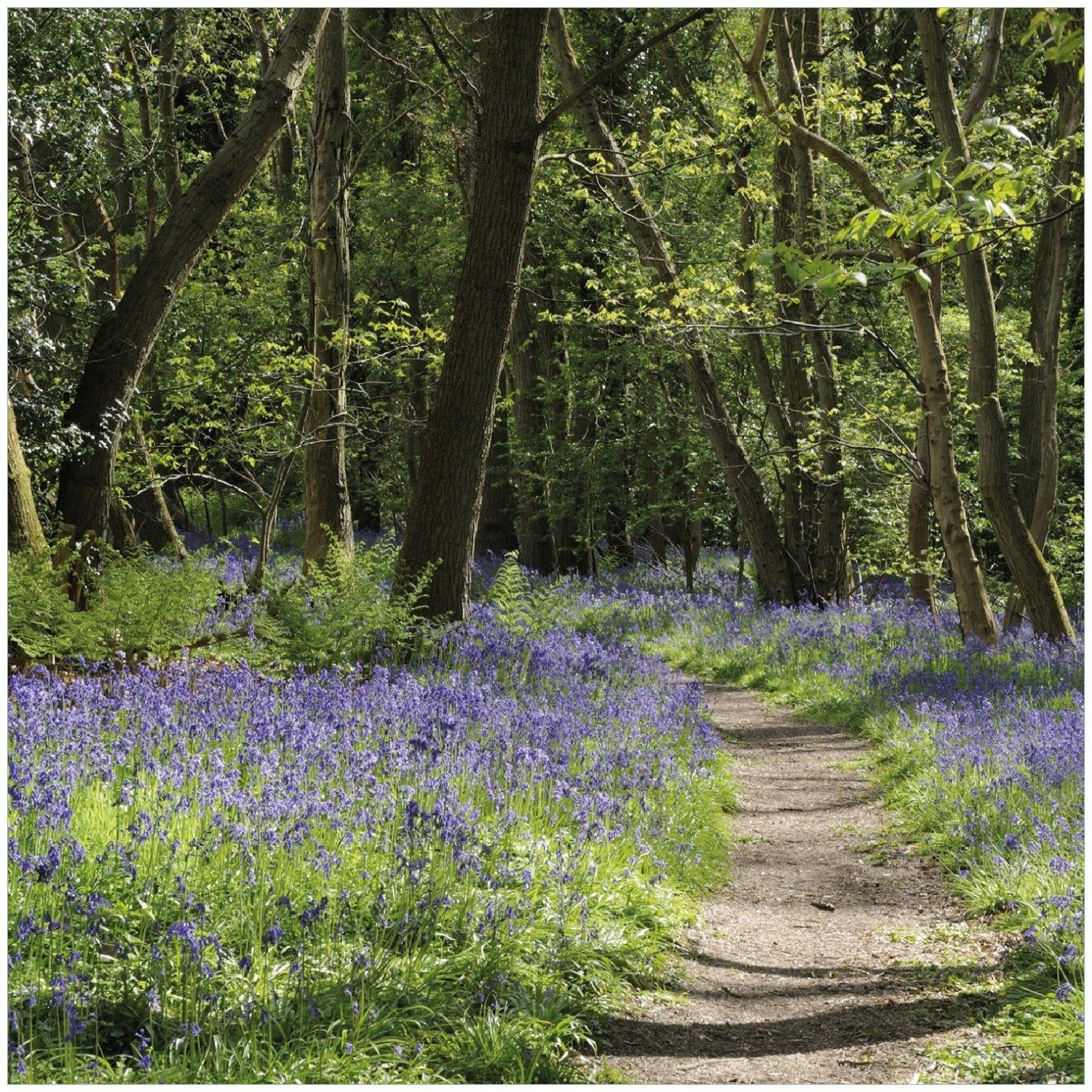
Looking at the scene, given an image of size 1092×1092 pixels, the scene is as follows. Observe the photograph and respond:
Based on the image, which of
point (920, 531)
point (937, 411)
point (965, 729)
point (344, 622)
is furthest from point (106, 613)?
point (920, 531)

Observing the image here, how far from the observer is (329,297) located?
13.8 meters

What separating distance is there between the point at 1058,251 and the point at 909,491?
19.6 feet

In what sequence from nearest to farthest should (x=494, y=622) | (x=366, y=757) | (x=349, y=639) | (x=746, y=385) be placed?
(x=366, y=757), (x=349, y=639), (x=494, y=622), (x=746, y=385)

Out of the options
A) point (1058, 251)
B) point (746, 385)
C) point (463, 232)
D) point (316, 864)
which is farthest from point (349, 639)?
point (746, 385)

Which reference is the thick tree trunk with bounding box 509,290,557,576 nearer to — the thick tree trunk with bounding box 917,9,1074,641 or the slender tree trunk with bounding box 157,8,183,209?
the slender tree trunk with bounding box 157,8,183,209

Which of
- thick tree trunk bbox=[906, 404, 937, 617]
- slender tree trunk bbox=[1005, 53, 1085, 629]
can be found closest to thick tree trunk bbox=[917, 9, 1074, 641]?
slender tree trunk bbox=[1005, 53, 1085, 629]

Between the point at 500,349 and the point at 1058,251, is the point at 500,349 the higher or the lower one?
the lower one

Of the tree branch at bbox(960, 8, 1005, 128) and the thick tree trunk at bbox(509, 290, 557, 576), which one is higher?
the tree branch at bbox(960, 8, 1005, 128)

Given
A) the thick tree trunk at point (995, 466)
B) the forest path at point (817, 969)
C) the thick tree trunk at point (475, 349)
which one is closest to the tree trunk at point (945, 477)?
the thick tree trunk at point (995, 466)

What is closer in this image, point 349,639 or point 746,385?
point 349,639

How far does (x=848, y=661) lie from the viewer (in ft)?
41.8

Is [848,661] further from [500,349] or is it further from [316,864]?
[316,864]

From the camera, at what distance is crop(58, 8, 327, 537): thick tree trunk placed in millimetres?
10422

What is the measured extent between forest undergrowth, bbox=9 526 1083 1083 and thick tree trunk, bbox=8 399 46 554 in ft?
2.15
